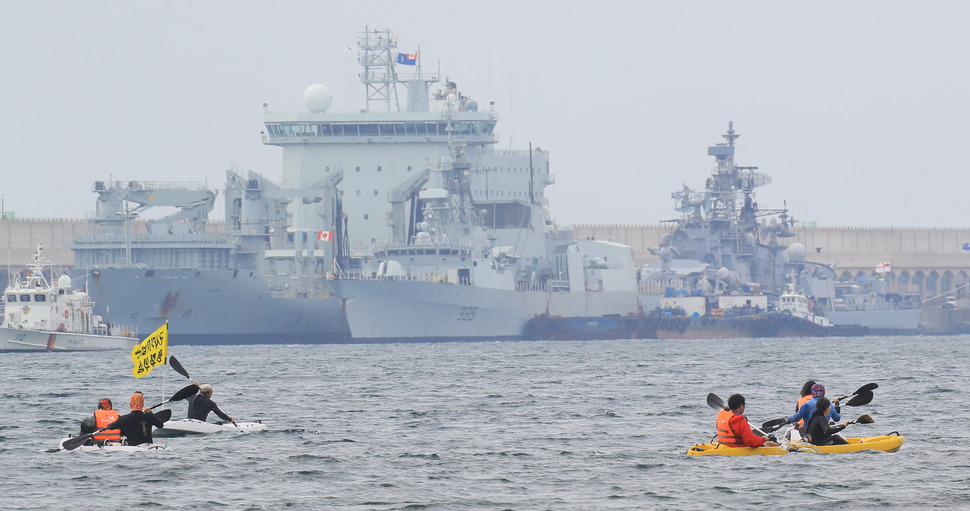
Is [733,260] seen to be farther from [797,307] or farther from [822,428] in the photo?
[822,428]

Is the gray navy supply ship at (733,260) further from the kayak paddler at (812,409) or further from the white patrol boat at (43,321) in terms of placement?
the kayak paddler at (812,409)

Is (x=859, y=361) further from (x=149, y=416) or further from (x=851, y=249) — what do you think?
(x=851, y=249)

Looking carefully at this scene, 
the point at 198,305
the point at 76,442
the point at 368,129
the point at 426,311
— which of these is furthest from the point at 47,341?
the point at 76,442

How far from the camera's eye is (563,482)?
89.4 ft

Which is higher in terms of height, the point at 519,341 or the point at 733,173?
the point at 733,173

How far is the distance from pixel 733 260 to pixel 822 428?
93.2 meters

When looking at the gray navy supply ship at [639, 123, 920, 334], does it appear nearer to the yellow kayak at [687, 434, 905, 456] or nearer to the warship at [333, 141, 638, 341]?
the warship at [333, 141, 638, 341]

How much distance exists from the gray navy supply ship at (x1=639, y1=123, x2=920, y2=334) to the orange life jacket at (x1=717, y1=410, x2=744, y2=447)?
88.3 metres

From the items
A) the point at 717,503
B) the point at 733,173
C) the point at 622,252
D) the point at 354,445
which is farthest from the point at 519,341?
the point at 717,503

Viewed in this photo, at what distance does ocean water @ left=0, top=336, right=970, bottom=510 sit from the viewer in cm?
2575

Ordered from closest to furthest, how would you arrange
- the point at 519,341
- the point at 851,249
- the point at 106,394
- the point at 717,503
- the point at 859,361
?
the point at 717,503 → the point at 106,394 → the point at 859,361 → the point at 519,341 → the point at 851,249

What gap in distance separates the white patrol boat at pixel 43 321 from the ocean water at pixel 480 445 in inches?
509

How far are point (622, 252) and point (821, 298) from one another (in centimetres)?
2071

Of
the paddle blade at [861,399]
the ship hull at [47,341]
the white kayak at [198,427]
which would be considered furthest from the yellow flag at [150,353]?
the ship hull at [47,341]
